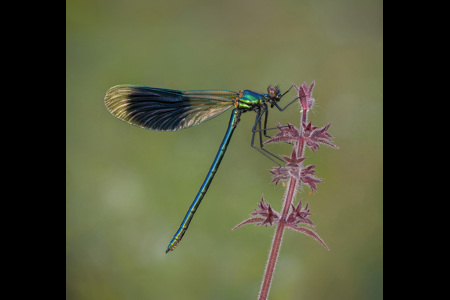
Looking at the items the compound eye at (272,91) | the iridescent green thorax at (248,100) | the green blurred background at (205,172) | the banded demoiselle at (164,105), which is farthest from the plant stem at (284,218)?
the green blurred background at (205,172)

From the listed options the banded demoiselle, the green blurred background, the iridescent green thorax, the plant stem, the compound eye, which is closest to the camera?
the plant stem

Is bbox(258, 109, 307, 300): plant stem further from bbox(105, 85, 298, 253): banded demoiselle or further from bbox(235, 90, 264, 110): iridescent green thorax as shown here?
bbox(105, 85, 298, 253): banded demoiselle

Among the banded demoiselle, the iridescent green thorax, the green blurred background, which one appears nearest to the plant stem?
the iridescent green thorax

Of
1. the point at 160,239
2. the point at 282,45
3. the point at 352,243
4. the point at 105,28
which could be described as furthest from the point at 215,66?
the point at 352,243

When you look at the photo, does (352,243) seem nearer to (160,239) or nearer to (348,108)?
(348,108)

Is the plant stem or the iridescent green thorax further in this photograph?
the iridescent green thorax

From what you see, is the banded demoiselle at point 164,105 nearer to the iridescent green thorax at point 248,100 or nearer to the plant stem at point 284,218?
the iridescent green thorax at point 248,100
